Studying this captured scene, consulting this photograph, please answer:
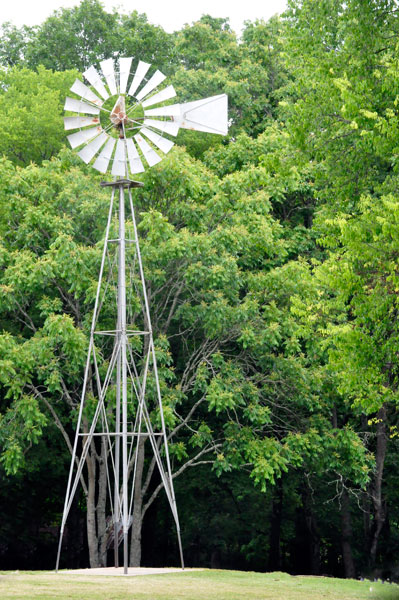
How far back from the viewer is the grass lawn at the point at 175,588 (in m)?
9.11

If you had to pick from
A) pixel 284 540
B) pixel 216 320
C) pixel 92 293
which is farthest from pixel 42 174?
pixel 284 540

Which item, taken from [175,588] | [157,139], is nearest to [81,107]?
[157,139]

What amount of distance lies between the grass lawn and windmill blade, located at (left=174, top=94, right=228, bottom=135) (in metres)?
7.45

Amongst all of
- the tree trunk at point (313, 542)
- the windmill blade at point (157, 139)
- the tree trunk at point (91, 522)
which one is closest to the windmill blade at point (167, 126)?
the windmill blade at point (157, 139)

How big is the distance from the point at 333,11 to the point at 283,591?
9.09 metres

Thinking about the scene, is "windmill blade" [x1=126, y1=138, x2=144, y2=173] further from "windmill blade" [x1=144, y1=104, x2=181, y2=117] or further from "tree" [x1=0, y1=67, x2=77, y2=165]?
"tree" [x1=0, y1=67, x2=77, y2=165]

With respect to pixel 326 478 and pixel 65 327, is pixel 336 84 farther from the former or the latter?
pixel 326 478

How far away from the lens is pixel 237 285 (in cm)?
1850

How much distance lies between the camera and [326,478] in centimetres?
2358

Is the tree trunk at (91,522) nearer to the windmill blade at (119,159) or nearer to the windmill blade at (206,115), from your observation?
the windmill blade at (119,159)

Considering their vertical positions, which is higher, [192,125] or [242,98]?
[242,98]

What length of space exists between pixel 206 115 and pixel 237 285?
4.85 m

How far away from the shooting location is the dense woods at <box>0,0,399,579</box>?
508 inches

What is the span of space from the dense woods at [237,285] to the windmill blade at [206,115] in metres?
0.99
